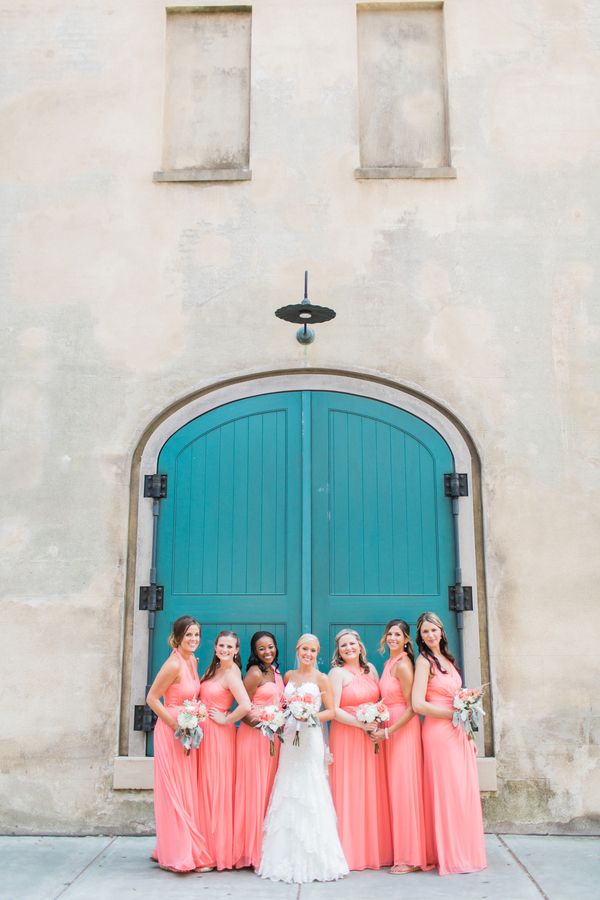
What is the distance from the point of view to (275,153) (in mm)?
7449

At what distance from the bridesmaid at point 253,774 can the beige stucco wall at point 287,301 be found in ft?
3.53

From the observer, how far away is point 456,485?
6754 mm

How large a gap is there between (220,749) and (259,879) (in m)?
0.83

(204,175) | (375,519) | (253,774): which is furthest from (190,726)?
(204,175)

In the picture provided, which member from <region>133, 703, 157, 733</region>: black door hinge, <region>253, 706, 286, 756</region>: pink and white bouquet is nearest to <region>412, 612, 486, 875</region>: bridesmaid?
<region>253, 706, 286, 756</region>: pink and white bouquet

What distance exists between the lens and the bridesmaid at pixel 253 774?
5391 millimetres

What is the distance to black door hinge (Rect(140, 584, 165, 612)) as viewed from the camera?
6527mm

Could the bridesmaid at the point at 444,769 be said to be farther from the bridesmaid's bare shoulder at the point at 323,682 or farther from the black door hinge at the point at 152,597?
the black door hinge at the point at 152,597

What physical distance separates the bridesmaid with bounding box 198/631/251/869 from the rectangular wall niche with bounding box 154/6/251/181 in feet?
14.4

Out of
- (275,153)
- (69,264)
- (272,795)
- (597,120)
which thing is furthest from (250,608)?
A: (597,120)

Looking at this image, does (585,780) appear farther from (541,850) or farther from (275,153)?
(275,153)

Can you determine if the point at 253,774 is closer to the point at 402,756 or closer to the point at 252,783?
the point at 252,783

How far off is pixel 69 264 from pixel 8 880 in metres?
4.85

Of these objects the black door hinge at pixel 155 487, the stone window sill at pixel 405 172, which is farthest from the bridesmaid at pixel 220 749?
the stone window sill at pixel 405 172
